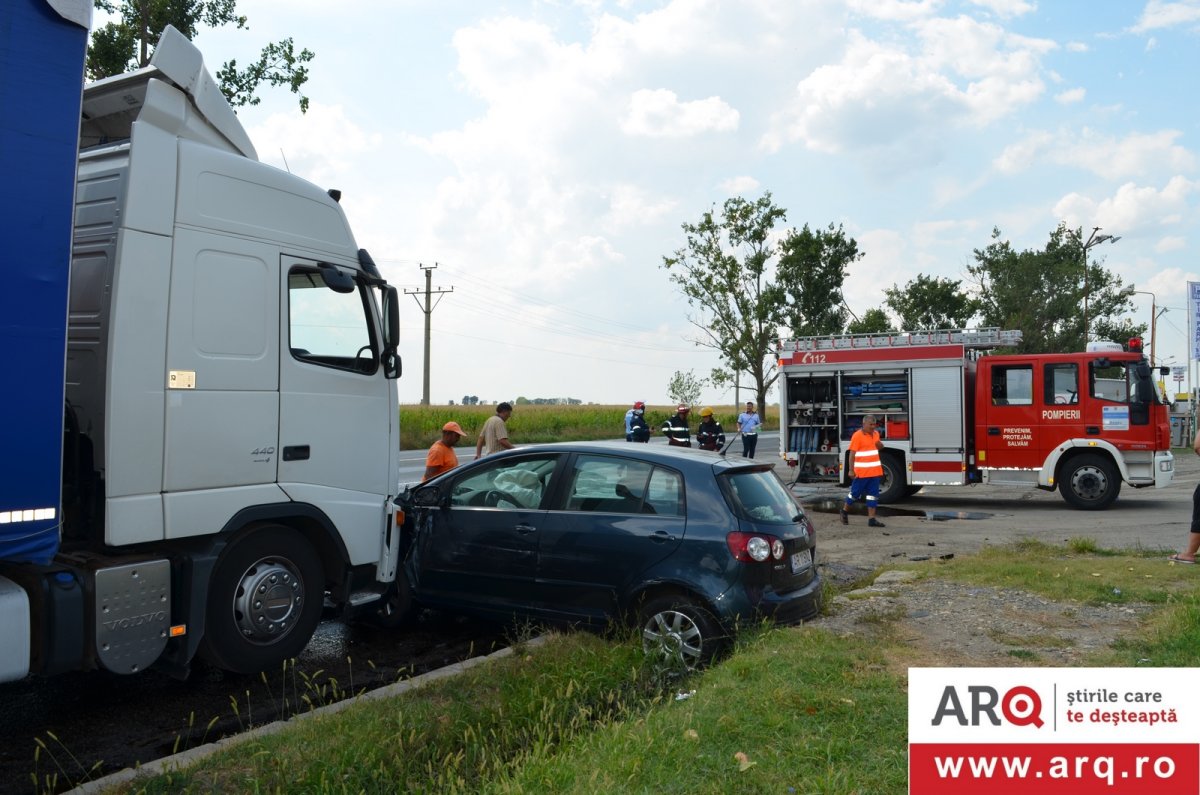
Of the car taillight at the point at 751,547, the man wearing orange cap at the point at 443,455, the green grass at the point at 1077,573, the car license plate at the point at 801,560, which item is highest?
the man wearing orange cap at the point at 443,455

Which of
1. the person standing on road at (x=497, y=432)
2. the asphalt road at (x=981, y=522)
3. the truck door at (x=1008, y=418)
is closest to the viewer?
the asphalt road at (x=981, y=522)

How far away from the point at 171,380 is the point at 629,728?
302 centimetres

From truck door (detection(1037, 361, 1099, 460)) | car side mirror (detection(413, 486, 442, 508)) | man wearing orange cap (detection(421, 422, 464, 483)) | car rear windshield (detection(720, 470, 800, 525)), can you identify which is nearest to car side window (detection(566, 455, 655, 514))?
car rear windshield (detection(720, 470, 800, 525))

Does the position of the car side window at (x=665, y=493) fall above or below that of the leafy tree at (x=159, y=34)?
below

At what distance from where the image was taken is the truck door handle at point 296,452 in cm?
576

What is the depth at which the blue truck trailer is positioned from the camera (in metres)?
4.20

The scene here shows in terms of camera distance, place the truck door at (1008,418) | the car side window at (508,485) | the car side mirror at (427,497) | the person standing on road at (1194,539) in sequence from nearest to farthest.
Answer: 1. the car side window at (508,485)
2. the car side mirror at (427,497)
3. the person standing on road at (1194,539)
4. the truck door at (1008,418)

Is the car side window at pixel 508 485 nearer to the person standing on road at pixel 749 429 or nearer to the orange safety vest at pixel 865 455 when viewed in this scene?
the orange safety vest at pixel 865 455

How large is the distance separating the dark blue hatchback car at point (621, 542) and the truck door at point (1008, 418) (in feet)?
34.1

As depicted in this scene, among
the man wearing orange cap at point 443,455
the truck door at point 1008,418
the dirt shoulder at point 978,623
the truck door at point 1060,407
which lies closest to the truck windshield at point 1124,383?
the truck door at point 1060,407

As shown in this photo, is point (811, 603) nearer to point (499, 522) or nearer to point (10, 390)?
point (499, 522)

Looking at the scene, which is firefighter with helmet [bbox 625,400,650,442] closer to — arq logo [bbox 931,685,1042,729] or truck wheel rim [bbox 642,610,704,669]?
truck wheel rim [bbox 642,610,704,669]

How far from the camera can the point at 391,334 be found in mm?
6430

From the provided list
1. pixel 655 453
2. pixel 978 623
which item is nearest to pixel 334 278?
pixel 655 453
